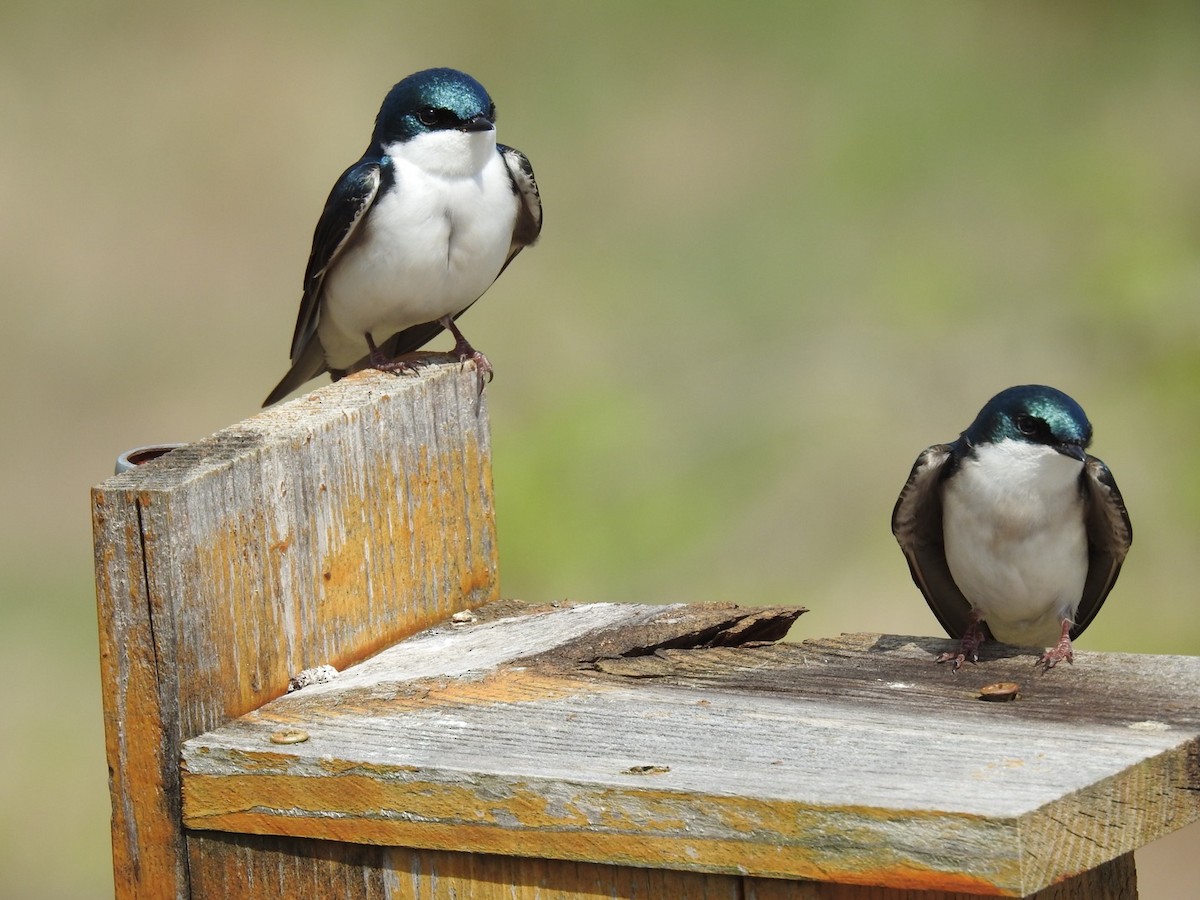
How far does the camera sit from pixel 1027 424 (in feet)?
10.3

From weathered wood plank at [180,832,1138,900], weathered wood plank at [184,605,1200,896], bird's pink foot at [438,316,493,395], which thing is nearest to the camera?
weathered wood plank at [184,605,1200,896]

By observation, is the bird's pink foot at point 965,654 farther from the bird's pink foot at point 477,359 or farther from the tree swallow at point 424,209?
the tree swallow at point 424,209

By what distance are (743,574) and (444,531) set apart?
8.58ft

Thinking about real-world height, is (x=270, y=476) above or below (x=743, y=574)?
above

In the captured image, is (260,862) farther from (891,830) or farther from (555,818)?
(891,830)

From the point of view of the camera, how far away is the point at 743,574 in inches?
206

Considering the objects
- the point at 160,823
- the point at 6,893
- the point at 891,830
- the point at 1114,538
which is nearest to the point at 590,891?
→ the point at 891,830

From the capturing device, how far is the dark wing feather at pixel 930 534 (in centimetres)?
326

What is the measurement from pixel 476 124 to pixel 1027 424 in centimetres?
127

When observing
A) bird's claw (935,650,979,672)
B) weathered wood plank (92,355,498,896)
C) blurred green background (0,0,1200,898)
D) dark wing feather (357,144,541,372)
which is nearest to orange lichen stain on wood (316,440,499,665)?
weathered wood plank (92,355,498,896)

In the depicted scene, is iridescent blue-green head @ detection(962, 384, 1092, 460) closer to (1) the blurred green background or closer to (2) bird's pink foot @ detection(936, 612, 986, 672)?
(2) bird's pink foot @ detection(936, 612, 986, 672)

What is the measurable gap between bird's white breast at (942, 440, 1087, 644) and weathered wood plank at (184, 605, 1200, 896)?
2.29ft

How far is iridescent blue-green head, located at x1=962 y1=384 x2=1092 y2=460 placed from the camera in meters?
3.07

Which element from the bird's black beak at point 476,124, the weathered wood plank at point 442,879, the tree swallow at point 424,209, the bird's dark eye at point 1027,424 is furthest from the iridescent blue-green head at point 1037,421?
the bird's black beak at point 476,124
